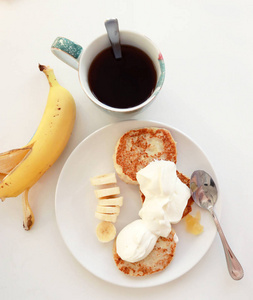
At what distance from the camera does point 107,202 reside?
4.20 ft

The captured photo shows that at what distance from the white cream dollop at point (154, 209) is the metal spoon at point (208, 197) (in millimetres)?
65

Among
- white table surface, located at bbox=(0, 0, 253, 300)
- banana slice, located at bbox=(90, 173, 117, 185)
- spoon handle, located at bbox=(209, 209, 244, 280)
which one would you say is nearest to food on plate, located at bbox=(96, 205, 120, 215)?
banana slice, located at bbox=(90, 173, 117, 185)

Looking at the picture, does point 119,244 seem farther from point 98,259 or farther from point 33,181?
point 33,181

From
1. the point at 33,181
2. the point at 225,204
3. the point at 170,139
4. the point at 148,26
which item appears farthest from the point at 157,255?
the point at 148,26

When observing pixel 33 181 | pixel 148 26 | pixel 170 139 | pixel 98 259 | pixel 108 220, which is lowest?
pixel 98 259

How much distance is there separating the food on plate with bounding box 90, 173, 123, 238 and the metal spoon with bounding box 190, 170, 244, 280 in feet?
1.06

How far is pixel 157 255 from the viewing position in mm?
1293

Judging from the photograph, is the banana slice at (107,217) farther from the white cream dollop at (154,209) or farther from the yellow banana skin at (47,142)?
the yellow banana skin at (47,142)

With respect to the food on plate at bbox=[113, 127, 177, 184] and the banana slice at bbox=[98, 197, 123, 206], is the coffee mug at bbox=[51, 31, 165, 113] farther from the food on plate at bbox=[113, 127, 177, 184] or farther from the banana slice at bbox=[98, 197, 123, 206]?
the banana slice at bbox=[98, 197, 123, 206]

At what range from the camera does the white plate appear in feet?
4.25

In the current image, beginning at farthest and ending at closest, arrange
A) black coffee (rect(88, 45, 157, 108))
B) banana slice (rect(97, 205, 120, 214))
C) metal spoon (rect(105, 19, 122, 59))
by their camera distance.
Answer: banana slice (rect(97, 205, 120, 214)) → black coffee (rect(88, 45, 157, 108)) → metal spoon (rect(105, 19, 122, 59))

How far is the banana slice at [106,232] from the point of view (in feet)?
4.25

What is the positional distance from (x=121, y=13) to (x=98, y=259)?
44.0 inches

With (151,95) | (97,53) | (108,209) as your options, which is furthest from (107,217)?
(97,53)
